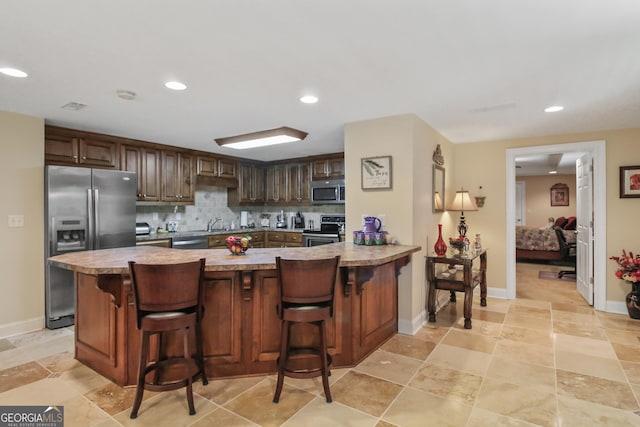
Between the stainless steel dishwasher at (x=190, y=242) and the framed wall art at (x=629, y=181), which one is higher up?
the framed wall art at (x=629, y=181)

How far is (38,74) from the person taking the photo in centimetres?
242

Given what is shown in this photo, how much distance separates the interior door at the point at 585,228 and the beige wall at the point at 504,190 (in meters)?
0.20

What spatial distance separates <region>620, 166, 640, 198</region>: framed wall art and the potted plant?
0.70 metres

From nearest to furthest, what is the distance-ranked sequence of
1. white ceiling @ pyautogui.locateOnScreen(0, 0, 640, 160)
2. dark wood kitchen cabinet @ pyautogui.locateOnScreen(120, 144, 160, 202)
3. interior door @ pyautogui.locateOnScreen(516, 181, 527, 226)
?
1. white ceiling @ pyautogui.locateOnScreen(0, 0, 640, 160)
2. dark wood kitchen cabinet @ pyautogui.locateOnScreen(120, 144, 160, 202)
3. interior door @ pyautogui.locateOnScreen(516, 181, 527, 226)

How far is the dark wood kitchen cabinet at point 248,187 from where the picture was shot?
6078 mm

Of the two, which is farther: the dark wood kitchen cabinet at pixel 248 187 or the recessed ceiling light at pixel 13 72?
the dark wood kitchen cabinet at pixel 248 187

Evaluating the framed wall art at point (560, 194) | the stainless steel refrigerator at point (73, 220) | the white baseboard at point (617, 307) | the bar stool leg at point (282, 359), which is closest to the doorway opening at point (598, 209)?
the white baseboard at point (617, 307)

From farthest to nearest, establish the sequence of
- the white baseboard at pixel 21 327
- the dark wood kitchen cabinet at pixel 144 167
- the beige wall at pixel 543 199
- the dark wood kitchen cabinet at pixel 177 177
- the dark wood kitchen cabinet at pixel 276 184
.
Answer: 1. the beige wall at pixel 543 199
2. the dark wood kitchen cabinet at pixel 276 184
3. the dark wood kitchen cabinet at pixel 177 177
4. the dark wood kitchen cabinet at pixel 144 167
5. the white baseboard at pixel 21 327

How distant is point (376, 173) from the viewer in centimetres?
355

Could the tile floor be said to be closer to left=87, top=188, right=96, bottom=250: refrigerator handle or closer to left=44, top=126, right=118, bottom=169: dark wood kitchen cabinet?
left=87, top=188, right=96, bottom=250: refrigerator handle

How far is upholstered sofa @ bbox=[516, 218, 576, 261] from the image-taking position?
720 cm

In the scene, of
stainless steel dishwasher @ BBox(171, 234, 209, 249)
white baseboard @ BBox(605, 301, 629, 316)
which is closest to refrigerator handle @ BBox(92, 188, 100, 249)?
stainless steel dishwasher @ BBox(171, 234, 209, 249)

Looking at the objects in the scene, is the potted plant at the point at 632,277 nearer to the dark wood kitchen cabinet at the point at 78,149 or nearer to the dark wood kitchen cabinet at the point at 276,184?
the dark wood kitchen cabinet at the point at 276,184

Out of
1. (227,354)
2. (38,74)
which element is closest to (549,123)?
(227,354)
